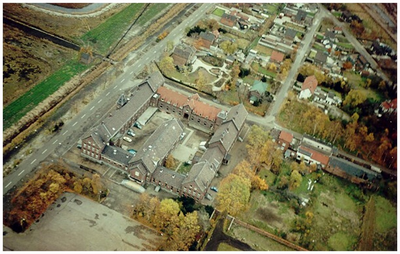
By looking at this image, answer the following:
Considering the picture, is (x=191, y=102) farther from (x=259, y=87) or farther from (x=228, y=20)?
(x=228, y=20)

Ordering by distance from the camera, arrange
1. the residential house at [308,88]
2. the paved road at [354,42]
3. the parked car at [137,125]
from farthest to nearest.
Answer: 1. the paved road at [354,42]
2. the residential house at [308,88]
3. the parked car at [137,125]

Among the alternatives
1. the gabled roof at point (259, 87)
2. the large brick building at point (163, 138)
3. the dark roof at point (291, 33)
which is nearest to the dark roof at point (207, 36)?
the gabled roof at point (259, 87)

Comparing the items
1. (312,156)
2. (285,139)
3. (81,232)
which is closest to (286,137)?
(285,139)

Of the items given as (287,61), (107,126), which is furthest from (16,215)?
(287,61)

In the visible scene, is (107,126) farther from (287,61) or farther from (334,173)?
(287,61)

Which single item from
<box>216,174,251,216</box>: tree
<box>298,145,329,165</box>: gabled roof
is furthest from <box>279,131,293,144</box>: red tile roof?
<box>216,174,251,216</box>: tree

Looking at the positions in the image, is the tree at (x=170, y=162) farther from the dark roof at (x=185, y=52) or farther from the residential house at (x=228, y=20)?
the residential house at (x=228, y=20)
